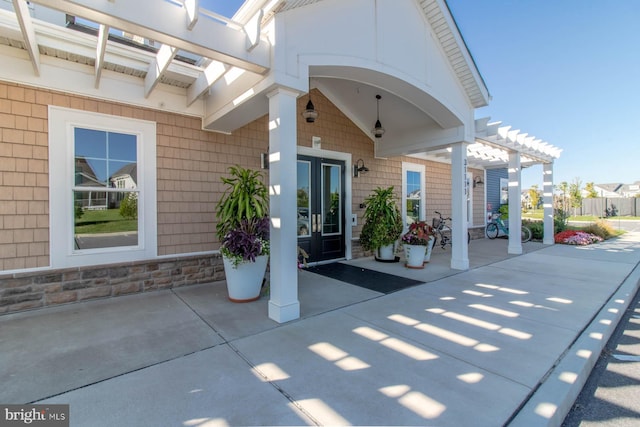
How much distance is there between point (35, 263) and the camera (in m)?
3.49

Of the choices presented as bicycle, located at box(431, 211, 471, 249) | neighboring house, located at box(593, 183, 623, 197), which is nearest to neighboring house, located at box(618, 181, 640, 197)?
neighboring house, located at box(593, 183, 623, 197)

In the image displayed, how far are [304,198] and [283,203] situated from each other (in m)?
2.72

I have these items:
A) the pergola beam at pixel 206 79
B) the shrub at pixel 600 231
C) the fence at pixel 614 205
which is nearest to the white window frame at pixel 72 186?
the pergola beam at pixel 206 79

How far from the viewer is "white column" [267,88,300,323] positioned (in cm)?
317

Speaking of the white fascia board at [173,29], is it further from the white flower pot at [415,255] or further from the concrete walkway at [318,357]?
the white flower pot at [415,255]

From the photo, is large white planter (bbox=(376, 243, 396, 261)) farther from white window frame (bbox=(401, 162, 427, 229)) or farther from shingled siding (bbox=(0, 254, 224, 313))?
shingled siding (bbox=(0, 254, 224, 313))

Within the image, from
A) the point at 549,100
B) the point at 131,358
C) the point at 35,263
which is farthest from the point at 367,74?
the point at 549,100

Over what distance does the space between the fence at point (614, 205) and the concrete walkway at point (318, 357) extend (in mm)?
30185

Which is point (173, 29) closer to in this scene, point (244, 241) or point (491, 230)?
point (244, 241)

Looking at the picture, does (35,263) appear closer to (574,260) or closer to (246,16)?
(246,16)

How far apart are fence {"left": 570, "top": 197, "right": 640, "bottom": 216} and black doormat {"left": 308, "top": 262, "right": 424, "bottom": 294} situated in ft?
99.1

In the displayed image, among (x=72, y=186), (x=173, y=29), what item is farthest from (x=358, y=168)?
(x=72, y=186)

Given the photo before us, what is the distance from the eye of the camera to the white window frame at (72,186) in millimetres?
3572

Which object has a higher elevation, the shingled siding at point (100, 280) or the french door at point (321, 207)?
the french door at point (321, 207)
